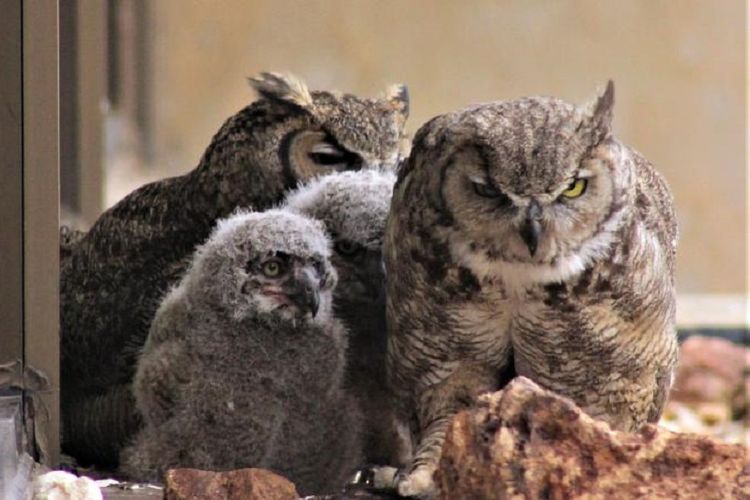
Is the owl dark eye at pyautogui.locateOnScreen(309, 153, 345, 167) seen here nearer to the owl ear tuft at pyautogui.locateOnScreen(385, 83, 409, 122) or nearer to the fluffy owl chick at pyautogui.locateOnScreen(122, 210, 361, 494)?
the owl ear tuft at pyautogui.locateOnScreen(385, 83, 409, 122)

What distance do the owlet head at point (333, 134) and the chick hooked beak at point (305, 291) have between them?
1.35 feet

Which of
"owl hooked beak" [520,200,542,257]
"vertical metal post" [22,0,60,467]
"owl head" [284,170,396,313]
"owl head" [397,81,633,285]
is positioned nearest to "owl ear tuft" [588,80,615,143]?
"owl head" [397,81,633,285]

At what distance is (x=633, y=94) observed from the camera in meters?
9.45

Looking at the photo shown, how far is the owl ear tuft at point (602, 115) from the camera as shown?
254 centimetres

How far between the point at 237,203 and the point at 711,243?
6.93 m

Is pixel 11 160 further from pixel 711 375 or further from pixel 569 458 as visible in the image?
pixel 711 375

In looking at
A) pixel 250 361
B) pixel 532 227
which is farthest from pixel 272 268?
pixel 532 227

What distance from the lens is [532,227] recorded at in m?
2.46

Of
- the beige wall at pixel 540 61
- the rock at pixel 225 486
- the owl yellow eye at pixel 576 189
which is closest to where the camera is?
the rock at pixel 225 486

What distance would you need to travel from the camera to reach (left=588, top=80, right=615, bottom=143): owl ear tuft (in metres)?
2.54

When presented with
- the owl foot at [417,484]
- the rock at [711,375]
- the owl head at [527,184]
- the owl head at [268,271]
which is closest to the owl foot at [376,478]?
the owl foot at [417,484]

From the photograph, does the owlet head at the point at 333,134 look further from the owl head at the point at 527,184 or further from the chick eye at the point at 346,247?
the owl head at the point at 527,184

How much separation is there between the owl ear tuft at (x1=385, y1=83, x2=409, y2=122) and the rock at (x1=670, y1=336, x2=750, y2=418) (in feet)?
13.9

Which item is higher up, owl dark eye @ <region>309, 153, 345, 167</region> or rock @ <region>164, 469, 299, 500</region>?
owl dark eye @ <region>309, 153, 345, 167</region>
